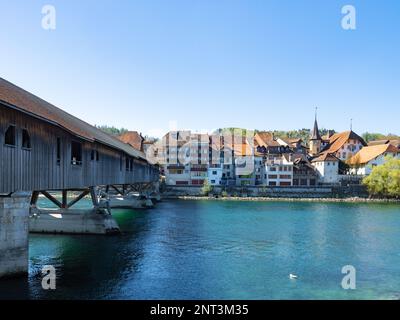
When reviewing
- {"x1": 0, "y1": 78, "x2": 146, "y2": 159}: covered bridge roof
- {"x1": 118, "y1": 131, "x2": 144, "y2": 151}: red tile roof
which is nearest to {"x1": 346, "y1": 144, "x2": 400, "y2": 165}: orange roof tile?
{"x1": 118, "y1": 131, "x2": 144, "y2": 151}: red tile roof

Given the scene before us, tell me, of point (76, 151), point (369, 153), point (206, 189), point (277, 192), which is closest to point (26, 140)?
point (76, 151)

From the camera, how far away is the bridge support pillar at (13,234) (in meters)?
13.4

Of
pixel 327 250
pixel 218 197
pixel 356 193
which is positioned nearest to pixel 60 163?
pixel 327 250

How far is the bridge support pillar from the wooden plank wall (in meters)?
0.61

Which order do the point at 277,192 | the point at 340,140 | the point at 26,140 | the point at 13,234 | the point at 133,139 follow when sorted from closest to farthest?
the point at 13,234 → the point at 26,140 → the point at 277,192 → the point at 133,139 → the point at 340,140

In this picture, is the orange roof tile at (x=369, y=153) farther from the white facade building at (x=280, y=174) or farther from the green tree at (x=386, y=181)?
the white facade building at (x=280, y=174)

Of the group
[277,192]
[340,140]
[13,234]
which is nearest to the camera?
[13,234]

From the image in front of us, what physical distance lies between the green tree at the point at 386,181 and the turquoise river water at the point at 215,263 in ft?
121

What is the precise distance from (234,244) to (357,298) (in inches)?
437

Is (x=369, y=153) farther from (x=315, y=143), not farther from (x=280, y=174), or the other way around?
(x=280, y=174)

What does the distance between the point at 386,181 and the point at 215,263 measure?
5737cm

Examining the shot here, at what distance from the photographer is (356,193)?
234ft

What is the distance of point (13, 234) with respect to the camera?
13570 millimetres

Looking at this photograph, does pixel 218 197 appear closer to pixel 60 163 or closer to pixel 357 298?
pixel 60 163
